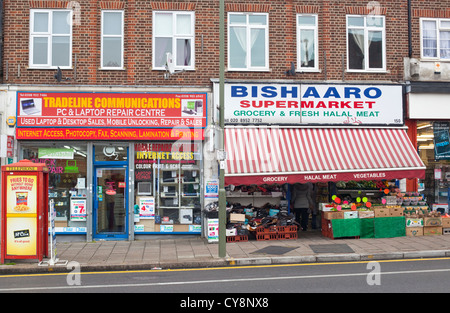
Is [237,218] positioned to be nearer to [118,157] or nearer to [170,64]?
[118,157]

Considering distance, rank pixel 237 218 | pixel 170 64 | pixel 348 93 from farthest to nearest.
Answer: pixel 348 93 < pixel 170 64 < pixel 237 218

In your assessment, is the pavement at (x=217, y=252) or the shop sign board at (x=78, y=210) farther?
the shop sign board at (x=78, y=210)

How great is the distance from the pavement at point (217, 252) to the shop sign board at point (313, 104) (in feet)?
12.5

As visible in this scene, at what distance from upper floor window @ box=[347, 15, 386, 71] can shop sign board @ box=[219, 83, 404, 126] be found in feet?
2.90

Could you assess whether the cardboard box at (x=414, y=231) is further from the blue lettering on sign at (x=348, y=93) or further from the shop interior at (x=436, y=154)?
the blue lettering on sign at (x=348, y=93)

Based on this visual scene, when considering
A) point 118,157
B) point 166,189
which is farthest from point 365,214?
point 118,157

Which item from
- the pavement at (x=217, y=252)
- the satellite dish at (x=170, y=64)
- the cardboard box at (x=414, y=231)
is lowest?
the pavement at (x=217, y=252)

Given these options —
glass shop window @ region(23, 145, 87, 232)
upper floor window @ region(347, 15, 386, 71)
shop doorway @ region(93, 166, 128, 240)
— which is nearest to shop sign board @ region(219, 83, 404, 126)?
upper floor window @ region(347, 15, 386, 71)

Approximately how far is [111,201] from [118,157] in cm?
140

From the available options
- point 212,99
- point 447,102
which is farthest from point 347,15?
point 212,99

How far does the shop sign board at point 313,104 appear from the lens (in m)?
14.1

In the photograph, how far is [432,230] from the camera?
1327 cm

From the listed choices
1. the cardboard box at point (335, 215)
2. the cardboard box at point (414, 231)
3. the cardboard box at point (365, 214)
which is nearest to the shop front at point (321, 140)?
the cardboard box at point (335, 215)

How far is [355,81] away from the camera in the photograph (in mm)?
14500
